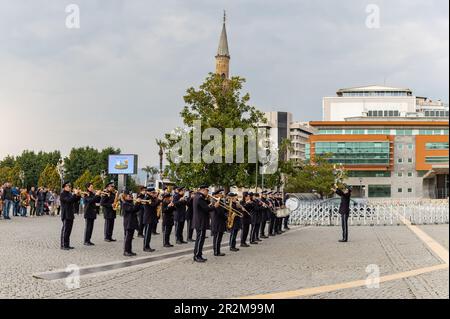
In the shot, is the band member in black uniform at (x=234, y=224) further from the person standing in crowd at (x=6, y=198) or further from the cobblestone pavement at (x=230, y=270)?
the person standing in crowd at (x=6, y=198)

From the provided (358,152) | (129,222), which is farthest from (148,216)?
(358,152)

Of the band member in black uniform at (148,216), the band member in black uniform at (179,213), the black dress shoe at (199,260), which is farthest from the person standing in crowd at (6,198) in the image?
the black dress shoe at (199,260)

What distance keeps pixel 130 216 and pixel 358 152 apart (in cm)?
9470

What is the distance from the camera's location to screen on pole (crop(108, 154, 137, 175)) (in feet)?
131

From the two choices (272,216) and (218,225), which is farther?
(272,216)

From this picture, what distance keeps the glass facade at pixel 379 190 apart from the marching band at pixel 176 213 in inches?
3535

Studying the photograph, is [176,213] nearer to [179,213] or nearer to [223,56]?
[179,213]

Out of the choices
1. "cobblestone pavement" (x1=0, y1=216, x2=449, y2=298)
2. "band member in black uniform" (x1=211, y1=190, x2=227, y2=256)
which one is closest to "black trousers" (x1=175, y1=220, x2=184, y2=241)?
"cobblestone pavement" (x1=0, y1=216, x2=449, y2=298)

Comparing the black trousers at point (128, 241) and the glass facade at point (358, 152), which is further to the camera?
the glass facade at point (358, 152)

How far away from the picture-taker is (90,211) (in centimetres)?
1658

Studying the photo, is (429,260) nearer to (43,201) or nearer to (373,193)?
(43,201)

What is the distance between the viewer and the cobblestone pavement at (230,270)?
860cm

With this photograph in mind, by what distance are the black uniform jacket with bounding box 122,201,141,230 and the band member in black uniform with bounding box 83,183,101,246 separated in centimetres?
276
